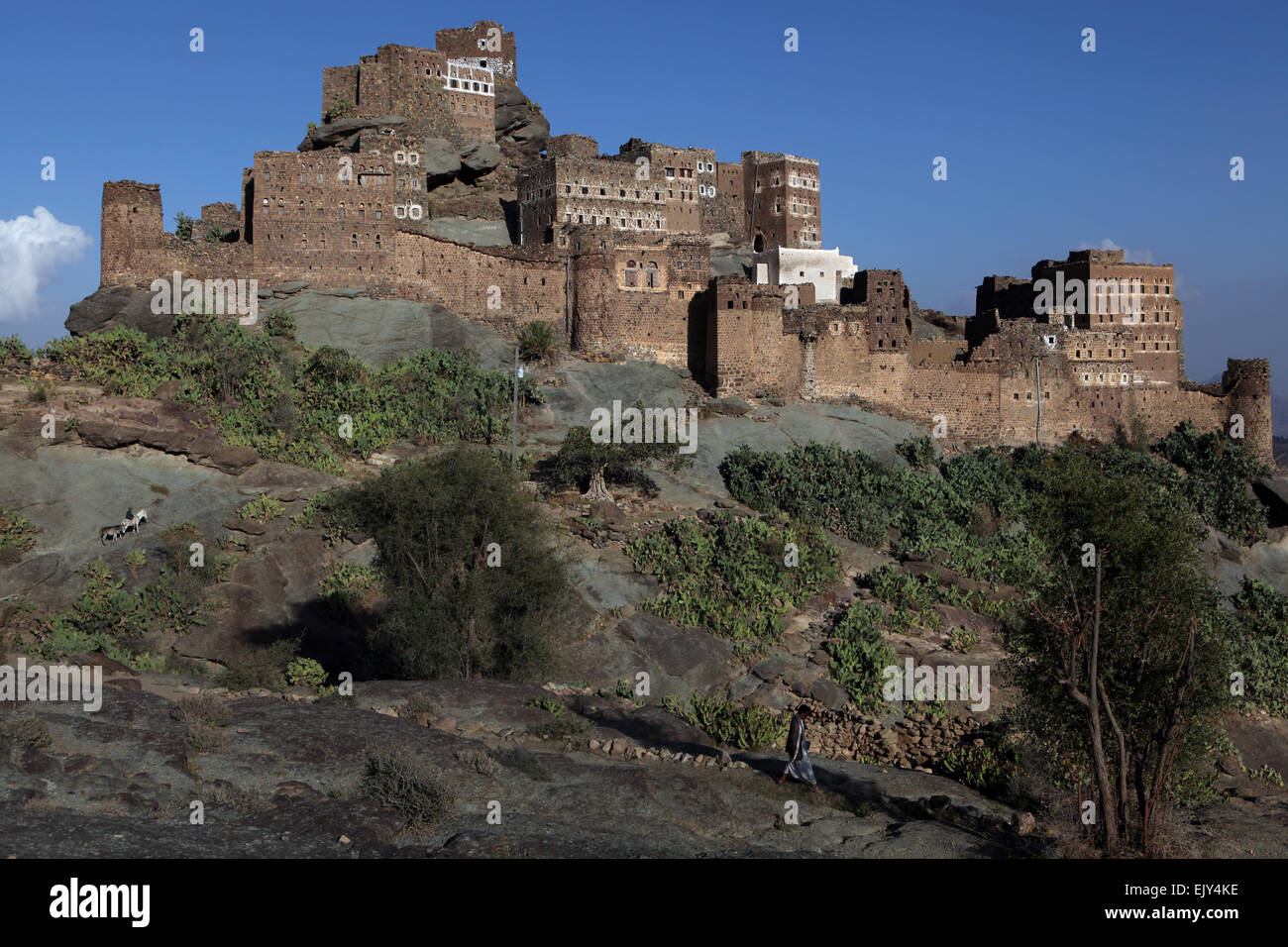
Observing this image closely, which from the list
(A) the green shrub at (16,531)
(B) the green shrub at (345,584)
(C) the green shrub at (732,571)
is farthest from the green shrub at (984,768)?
(A) the green shrub at (16,531)

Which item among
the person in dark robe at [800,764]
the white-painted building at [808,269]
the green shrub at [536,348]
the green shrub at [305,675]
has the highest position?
the white-painted building at [808,269]

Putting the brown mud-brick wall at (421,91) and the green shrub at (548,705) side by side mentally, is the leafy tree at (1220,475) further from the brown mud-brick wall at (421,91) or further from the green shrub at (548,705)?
the green shrub at (548,705)

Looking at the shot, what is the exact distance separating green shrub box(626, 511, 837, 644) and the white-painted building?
25615 mm

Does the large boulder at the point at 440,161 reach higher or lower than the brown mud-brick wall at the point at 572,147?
lower

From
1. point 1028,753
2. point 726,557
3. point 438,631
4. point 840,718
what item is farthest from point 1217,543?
point 438,631

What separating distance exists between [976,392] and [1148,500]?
127 ft

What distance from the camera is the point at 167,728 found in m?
21.0

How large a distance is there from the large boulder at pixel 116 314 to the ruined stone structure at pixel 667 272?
1232mm

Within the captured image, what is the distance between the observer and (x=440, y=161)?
6912cm

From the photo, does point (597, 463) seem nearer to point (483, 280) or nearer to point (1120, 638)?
point (483, 280)

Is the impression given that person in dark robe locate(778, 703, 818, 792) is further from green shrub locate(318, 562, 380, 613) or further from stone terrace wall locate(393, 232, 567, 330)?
stone terrace wall locate(393, 232, 567, 330)

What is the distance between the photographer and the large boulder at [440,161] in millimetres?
68438

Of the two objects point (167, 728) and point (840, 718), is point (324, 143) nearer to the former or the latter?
point (840, 718)

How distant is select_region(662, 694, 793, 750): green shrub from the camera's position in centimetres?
2734
